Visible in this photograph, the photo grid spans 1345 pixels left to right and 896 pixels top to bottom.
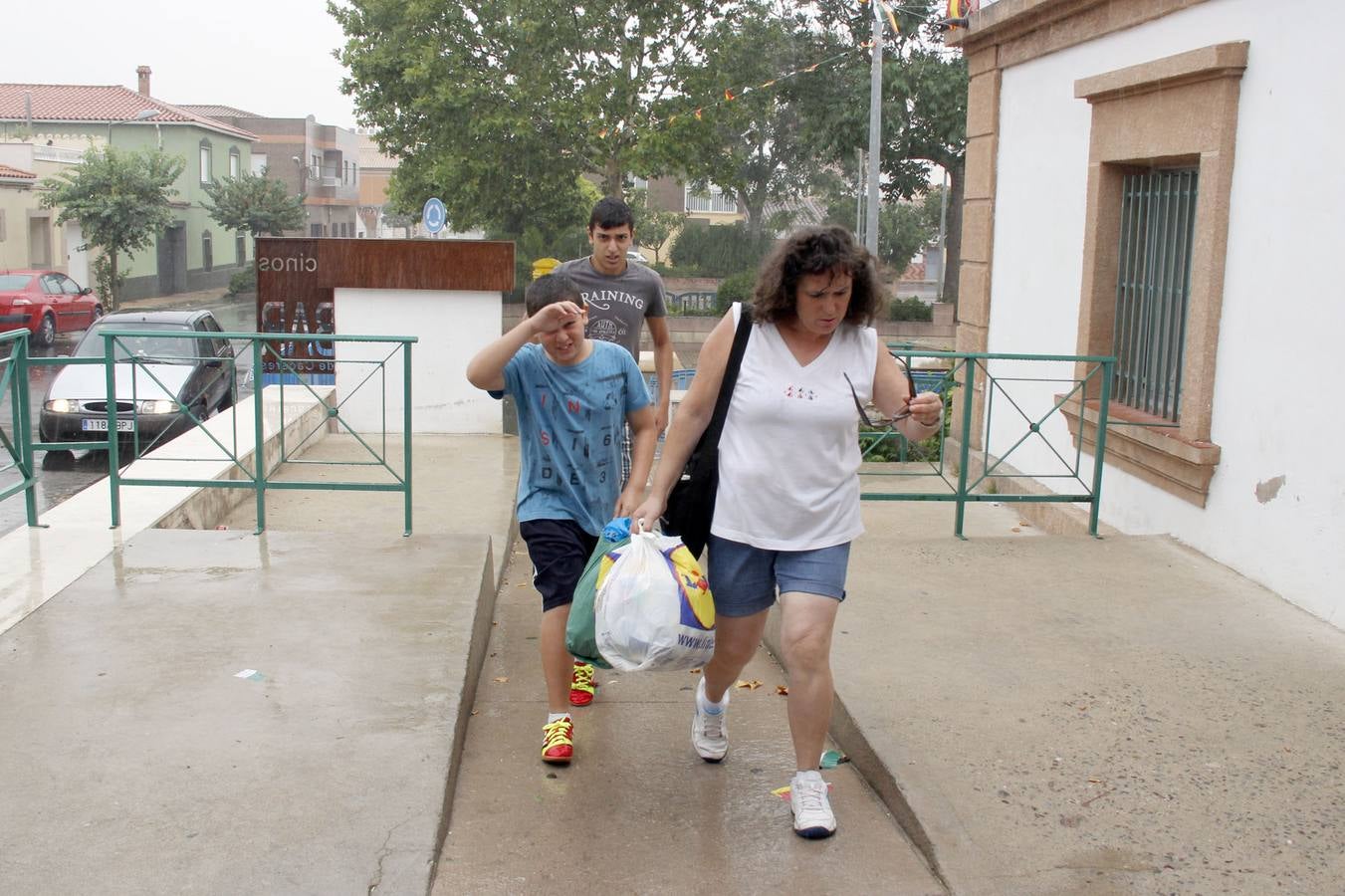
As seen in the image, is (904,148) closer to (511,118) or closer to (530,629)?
(511,118)

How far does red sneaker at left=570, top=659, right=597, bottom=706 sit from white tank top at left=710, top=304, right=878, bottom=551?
1.35 metres

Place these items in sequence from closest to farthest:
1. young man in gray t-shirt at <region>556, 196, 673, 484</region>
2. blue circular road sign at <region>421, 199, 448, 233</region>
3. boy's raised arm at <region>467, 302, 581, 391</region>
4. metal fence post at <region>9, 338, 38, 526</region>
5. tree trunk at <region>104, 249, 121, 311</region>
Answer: boy's raised arm at <region>467, 302, 581, 391</region> → young man in gray t-shirt at <region>556, 196, 673, 484</region> → metal fence post at <region>9, 338, 38, 526</region> → blue circular road sign at <region>421, 199, 448, 233</region> → tree trunk at <region>104, 249, 121, 311</region>

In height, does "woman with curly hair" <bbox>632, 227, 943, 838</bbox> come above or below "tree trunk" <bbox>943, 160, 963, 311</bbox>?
below

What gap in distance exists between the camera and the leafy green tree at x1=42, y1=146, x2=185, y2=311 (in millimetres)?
38156

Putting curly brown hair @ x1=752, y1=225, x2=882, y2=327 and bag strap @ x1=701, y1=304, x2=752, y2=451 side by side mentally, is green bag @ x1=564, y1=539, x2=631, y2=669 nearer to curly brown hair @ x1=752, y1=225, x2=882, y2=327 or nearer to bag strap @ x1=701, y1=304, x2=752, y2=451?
bag strap @ x1=701, y1=304, x2=752, y2=451

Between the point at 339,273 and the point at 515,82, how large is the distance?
2026cm

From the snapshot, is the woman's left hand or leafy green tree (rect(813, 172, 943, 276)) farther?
leafy green tree (rect(813, 172, 943, 276))

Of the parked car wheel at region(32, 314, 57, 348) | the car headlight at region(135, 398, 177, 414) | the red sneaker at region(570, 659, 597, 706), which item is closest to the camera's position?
the red sneaker at region(570, 659, 597, 706)

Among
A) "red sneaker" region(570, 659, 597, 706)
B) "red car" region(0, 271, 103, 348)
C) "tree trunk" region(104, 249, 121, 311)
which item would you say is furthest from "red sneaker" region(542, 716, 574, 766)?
"tree trunk" region(104, 249, 121, 311)

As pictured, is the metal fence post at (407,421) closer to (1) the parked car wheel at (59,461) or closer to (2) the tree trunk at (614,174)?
(1) the parked car wheel at (59,461)

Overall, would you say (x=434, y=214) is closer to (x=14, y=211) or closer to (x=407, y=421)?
(x=407, y=421)

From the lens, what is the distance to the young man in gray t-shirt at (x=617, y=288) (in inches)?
201

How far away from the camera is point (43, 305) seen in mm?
26422

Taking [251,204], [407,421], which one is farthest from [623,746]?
[251,204]
